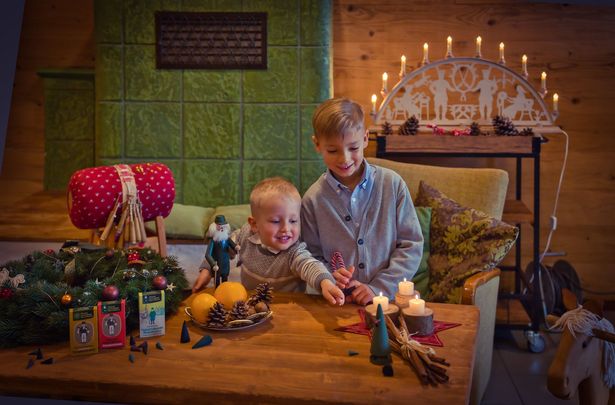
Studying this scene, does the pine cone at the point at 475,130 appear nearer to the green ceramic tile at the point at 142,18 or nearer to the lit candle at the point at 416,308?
the green ceramic tile at the point at 142,18

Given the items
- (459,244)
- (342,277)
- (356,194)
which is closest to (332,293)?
(342,277)

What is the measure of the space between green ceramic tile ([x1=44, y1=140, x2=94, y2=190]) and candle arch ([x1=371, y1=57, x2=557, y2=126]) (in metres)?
1.86

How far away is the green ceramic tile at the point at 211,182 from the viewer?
382 centimetres

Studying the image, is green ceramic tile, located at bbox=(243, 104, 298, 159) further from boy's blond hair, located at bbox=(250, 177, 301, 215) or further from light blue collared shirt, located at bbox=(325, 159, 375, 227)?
boy's blond hair, located at bbox=(250, 177, 301, 215)

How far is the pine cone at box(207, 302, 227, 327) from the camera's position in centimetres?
168

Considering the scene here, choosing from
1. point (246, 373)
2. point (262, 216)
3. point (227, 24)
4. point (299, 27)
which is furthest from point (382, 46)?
point (246, 373)

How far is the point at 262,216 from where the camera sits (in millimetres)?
1944

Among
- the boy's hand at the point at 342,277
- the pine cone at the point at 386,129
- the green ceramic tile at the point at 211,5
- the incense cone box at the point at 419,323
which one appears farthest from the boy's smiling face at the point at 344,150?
the green ceramic tile at the point at 211,5

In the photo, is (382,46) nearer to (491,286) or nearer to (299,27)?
(299,27)

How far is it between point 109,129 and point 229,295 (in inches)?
90.9

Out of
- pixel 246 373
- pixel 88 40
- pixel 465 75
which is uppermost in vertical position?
pixel 88 40

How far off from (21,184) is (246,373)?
336cm

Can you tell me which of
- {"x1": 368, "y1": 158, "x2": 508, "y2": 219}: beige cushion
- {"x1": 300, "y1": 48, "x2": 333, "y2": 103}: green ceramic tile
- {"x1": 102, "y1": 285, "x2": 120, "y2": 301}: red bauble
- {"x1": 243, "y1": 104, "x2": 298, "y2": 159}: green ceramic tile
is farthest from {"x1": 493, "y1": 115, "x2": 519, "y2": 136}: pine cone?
{"x1": 102, "y1": 285, "x2": 120, "y2": 301}: red bauble

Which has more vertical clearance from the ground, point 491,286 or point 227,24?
point 227,24
